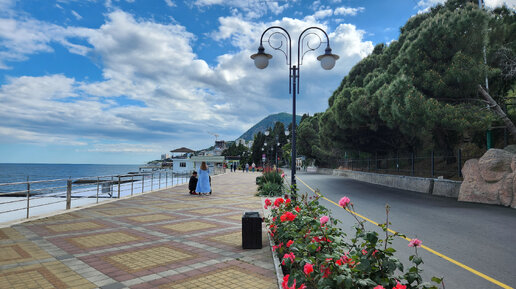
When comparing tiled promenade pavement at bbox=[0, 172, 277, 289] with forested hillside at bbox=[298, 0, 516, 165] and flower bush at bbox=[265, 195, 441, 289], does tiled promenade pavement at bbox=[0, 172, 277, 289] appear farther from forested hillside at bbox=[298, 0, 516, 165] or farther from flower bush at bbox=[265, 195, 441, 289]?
forested hillside at bbox=[298, 0, 516, 165]

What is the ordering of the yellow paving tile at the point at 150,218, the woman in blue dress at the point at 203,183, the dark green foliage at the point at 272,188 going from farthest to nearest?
the dark green foliage at the point at 272,188
the woman in blue dress at the point at 203,183
the yellow paving tile at the point at 150,218

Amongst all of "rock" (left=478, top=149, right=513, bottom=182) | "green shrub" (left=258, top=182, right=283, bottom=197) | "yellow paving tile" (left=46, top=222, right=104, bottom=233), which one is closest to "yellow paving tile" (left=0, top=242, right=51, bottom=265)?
"yellow paving tile" (left=46, top=222, right=104, bottom=233)

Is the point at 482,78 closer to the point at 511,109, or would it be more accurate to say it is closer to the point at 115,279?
the point at 511,109

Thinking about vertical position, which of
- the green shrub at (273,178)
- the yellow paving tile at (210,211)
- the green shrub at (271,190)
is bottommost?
the yellow paving tile at (210,211)

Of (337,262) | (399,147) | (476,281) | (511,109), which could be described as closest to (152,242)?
(337,262)

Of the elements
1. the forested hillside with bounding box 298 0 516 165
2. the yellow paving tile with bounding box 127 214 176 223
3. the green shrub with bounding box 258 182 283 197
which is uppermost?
the forested hillside with bounding box 298 0 516 165

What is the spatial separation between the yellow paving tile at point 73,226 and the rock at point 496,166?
13.9 m

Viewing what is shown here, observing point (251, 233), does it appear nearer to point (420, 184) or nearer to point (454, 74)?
point (454, 74)

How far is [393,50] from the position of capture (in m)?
24.3

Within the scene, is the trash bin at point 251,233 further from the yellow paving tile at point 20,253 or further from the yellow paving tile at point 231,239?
the yellow paving tile at point 20,253

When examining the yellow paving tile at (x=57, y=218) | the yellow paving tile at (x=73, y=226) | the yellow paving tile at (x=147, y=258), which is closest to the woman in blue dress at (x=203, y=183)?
the yellow paving tile at (x=57, y=218)

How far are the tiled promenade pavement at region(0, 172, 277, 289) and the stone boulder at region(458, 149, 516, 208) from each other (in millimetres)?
10496

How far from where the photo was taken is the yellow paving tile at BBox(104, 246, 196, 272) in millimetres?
4832

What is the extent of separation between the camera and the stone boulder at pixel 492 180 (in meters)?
11.8
